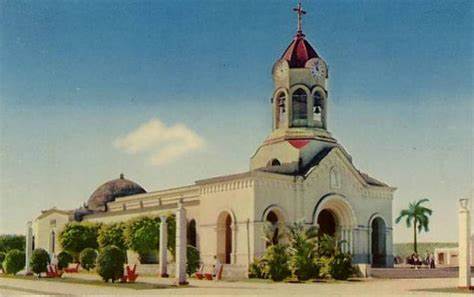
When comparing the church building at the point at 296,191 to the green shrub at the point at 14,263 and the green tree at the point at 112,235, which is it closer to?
the green shrub at the point at 14,263

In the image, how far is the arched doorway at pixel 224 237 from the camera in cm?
4344

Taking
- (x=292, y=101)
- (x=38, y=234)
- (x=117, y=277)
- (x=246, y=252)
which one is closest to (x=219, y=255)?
(x=246, y=252)

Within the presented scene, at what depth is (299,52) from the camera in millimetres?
47250

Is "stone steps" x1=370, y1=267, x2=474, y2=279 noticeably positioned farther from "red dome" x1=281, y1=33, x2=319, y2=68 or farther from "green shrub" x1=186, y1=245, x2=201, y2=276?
"red dome" x1=281, y1=33, x2=319, y2=68

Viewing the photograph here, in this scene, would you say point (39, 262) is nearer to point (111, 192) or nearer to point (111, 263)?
point (111, 263)

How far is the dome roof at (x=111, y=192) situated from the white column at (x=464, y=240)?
4028 centimetres

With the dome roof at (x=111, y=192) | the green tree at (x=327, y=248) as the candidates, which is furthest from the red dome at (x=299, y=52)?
the dome roof at (x=111, y=192)

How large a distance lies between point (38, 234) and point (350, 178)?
3004 cm

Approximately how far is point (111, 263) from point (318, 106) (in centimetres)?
2228

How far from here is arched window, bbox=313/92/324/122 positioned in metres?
46.8

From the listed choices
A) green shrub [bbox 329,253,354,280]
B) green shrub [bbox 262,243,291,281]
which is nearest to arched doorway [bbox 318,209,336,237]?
green shrub [bbox 329,253,354,280]

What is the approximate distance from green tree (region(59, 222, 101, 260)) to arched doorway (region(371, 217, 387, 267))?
66.8 ft

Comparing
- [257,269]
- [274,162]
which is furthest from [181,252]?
[274,162]

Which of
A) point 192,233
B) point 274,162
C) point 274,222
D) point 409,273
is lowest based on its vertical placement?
point 409,273
